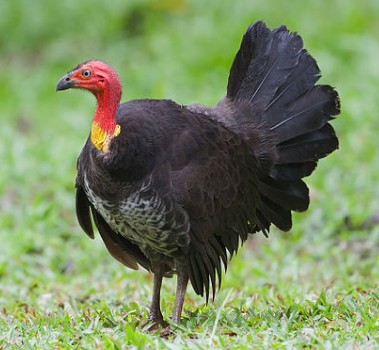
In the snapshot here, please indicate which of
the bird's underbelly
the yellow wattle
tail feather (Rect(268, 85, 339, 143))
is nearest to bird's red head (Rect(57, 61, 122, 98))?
the yellow wattle

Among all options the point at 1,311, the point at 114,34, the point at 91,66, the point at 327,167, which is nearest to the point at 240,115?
the point at 91,66

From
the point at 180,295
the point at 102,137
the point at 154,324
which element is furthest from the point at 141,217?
the point at 154,324

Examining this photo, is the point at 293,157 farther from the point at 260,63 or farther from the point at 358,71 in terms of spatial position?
the point at 358,71

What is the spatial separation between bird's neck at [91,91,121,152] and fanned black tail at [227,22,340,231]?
136 centimetres

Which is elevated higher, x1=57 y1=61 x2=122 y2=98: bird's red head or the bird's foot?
x1=57 y1=61 x2=122 y2=98: bird's red head

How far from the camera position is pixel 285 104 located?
6598mm

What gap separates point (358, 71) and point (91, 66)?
26.6ft

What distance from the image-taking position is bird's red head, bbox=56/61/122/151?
555 cm

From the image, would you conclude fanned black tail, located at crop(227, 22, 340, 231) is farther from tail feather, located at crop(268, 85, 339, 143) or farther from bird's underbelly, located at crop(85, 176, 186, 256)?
bird's underbelly, located at crop(85, 176, 186, 256)

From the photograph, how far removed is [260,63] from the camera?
6617 millimetres

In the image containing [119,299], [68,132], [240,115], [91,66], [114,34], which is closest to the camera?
[91,66]

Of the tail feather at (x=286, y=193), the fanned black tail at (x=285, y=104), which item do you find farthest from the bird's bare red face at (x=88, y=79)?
the tail feather at (x=286, y=193)

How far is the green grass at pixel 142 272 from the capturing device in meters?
5.63

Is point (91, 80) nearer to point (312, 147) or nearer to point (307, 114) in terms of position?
point (307, 114)
